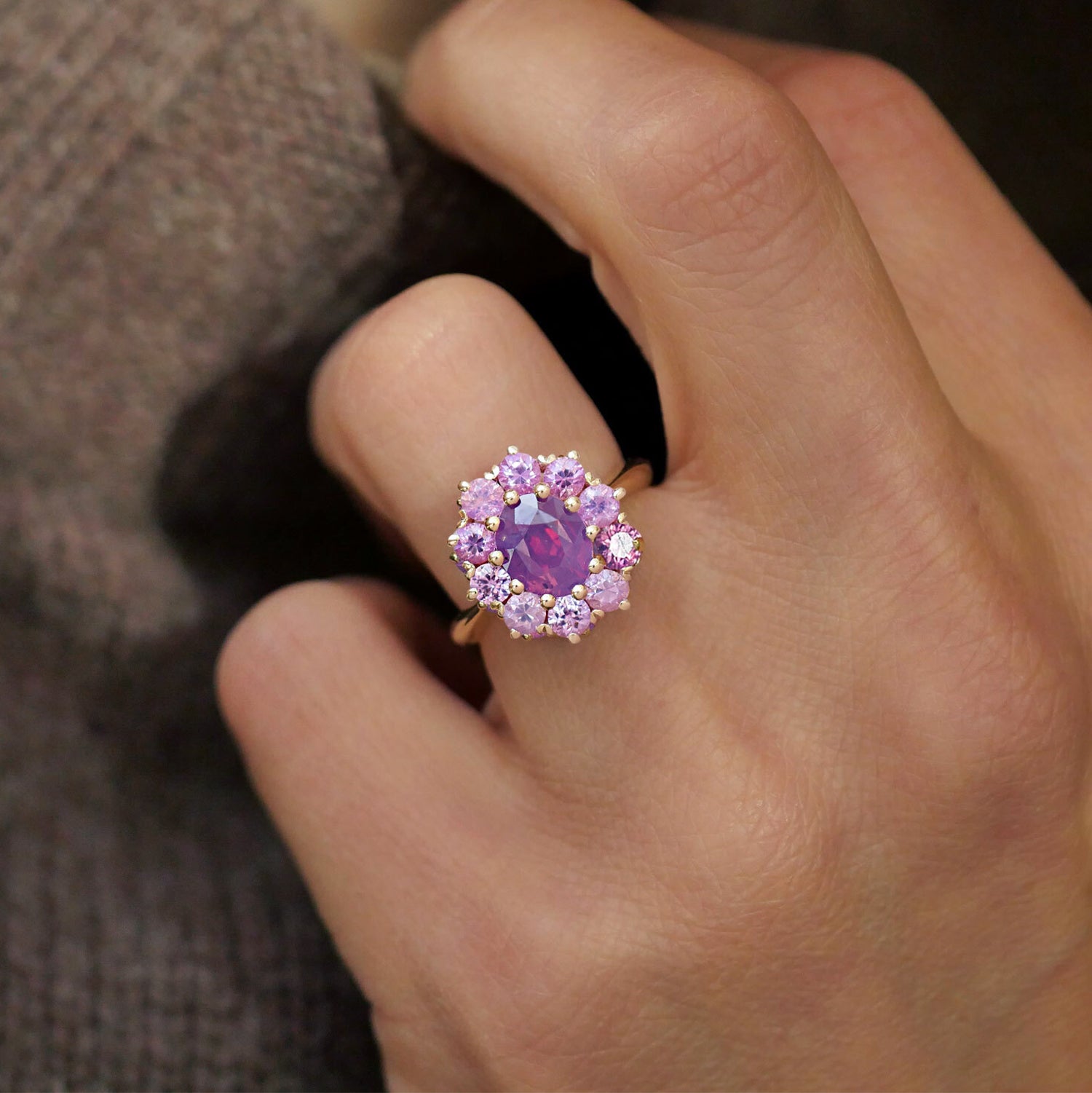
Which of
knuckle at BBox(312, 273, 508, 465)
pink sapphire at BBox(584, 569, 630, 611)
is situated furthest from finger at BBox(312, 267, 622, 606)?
pink sapphire at BBox(584, 569, 630, 611)

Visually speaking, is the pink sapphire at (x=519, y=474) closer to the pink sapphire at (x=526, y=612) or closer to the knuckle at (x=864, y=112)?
the pink sapphire at (x=526, y=612)

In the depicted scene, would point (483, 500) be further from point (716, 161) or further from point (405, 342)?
point (716, 161)

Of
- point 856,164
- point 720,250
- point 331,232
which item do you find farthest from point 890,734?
point 331,232

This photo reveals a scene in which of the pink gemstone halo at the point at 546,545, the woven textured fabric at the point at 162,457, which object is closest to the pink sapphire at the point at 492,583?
the pink gemstone halo at the point at 546,545

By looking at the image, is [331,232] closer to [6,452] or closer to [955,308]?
[6,452]

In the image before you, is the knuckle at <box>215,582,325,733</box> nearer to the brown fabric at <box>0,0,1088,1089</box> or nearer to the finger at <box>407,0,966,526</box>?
the brown fabric at <box>0,0,1088,1089</box>

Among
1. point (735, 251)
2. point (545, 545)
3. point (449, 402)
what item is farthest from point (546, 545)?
point (735, 251)

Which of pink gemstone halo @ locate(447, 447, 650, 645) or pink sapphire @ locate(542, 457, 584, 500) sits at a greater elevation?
pink sapphire @ locate(542, 457, 584, 500)
